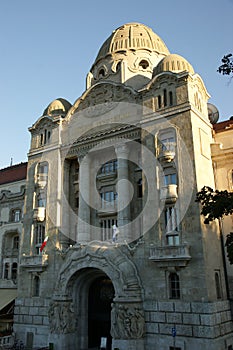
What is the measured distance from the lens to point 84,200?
33875mm

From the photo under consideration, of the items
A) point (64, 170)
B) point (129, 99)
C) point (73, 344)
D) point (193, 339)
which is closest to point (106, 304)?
point (73, 344)

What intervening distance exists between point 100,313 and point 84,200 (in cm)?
1025

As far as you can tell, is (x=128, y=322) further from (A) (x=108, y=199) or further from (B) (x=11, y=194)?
(B) (x=11, y=194)

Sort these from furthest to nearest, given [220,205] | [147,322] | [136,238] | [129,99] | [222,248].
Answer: [129,99], [136,238], [222,248], [147,322], [220,205]

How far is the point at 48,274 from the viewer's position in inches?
1294

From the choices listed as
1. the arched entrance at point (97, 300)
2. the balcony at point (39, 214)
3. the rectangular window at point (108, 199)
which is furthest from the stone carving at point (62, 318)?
the rectangular window at point (108, 199)

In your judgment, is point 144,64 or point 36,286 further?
point 144,64

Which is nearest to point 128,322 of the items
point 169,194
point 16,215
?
point 169,194

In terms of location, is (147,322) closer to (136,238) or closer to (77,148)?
(136,238)

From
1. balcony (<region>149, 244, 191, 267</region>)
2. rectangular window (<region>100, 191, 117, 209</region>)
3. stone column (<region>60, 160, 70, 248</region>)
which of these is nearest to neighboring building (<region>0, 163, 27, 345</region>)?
stone column (<region>60, 160, 70, 248</region>)

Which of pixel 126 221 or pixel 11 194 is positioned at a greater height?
pixel 11 194

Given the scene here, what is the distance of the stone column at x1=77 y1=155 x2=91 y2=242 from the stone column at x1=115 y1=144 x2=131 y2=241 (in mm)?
3628

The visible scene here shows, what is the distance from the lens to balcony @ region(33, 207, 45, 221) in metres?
35.1

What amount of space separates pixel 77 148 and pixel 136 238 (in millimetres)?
11031
